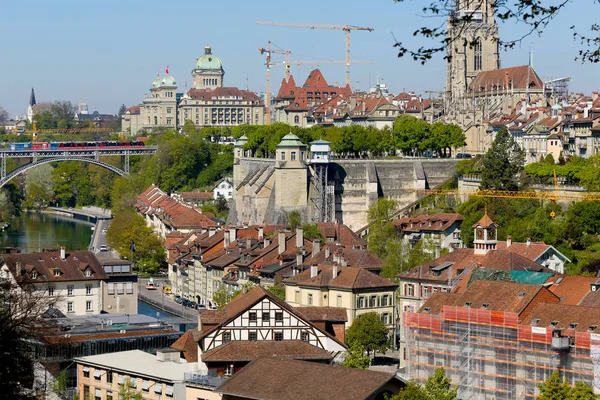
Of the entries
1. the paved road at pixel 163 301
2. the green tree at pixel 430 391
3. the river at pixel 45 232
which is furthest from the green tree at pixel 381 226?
the green tree at pixel 430 391

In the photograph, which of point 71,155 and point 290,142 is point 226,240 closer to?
point 290,142

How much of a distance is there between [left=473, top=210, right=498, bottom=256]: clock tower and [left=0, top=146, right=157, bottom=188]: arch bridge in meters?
82.9

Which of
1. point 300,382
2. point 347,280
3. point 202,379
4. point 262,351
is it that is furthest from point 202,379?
point 347,280

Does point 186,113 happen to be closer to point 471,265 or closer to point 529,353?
point 471,265

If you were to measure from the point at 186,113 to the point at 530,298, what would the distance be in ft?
486

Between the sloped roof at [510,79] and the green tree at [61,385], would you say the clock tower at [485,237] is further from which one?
the sloped roof at [510,79]

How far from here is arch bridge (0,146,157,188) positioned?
13850 centimetres

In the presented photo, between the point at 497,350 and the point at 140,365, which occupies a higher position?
the point at 497,350

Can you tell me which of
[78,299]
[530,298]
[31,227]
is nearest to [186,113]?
[31,227]

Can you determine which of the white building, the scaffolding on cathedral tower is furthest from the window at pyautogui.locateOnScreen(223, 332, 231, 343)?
the scaffolding on cathedral tower

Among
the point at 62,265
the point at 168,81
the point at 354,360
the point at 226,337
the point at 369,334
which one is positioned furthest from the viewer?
the point at 168,81

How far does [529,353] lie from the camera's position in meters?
39.7

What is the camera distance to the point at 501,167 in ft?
259

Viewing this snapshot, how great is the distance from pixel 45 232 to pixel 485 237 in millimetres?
65470
